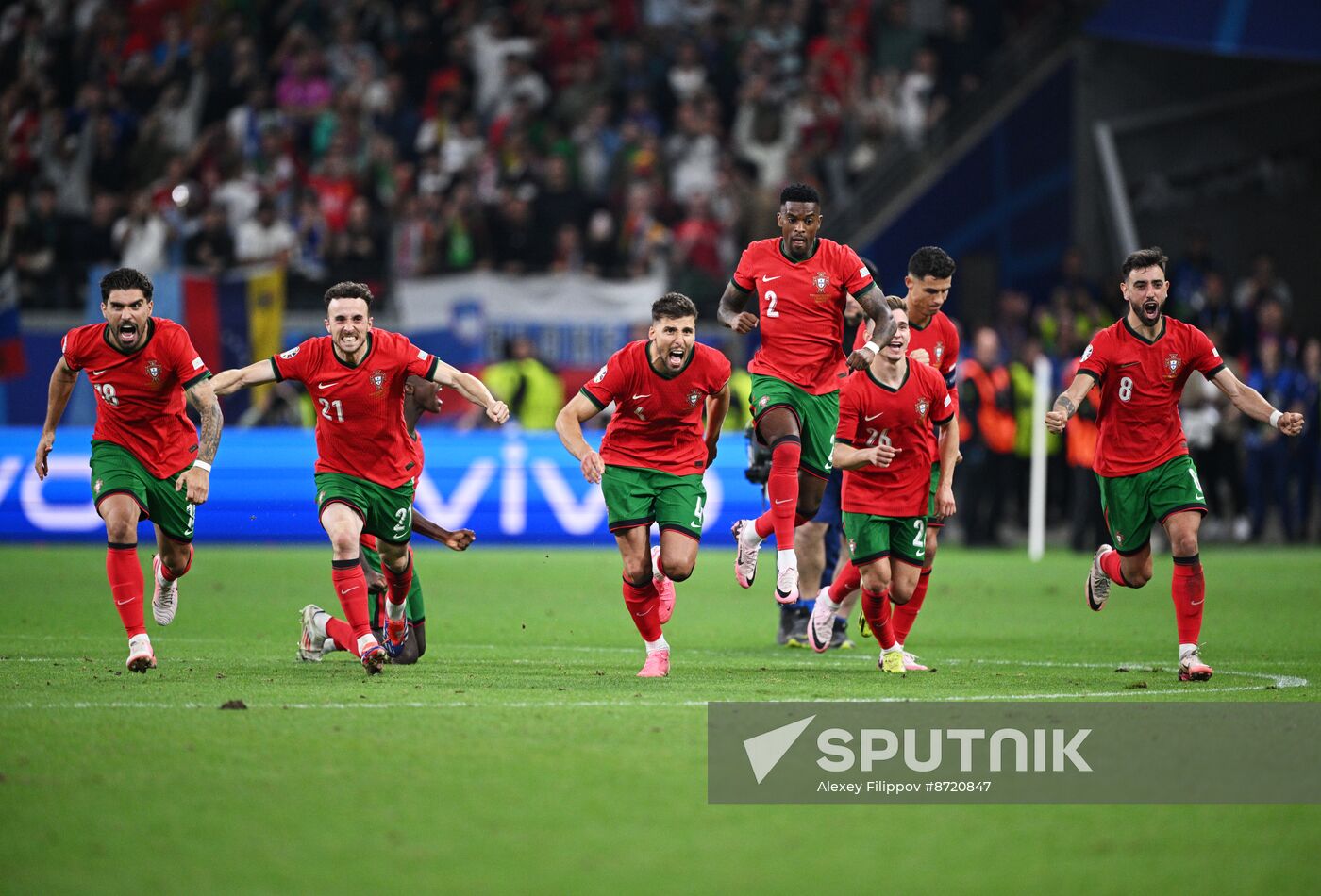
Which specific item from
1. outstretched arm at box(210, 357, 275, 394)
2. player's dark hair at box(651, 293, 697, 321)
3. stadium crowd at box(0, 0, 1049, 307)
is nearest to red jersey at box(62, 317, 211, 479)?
outstretched arm at box(210, 357, 275, 394)

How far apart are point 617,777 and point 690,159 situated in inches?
757

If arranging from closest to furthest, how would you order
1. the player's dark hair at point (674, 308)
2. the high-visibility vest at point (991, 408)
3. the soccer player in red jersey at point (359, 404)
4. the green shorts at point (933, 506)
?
1. the player's dark hair at point (674, 308)
2. the soccer player in red jersey at point (359, 404)
3. the green shorts at point (933, 506)
4. the high-visibility vest at point (991, 408)

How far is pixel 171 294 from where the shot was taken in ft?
67.1

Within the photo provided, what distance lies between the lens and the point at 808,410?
1087 centimetres

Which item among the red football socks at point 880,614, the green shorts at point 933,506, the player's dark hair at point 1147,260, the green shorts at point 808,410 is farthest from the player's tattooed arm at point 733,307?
the player's dark hair at point 1147,260

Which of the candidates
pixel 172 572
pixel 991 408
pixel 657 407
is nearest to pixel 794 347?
pixel 657 407

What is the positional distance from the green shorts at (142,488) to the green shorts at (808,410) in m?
3.53

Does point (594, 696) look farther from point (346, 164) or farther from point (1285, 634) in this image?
point (346, 164)

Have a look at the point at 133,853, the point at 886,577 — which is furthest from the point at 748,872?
the point at 886,577

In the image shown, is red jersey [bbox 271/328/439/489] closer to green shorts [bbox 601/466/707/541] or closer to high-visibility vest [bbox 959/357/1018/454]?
green shorts [bbox 601/466/707/541]

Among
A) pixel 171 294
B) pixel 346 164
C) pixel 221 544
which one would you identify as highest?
pixel 346 164

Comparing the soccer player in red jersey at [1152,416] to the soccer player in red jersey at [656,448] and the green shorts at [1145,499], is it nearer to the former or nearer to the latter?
the green shorts at [1145,499]

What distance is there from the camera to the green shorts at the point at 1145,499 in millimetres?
9570

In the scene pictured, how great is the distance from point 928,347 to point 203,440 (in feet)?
14.7
